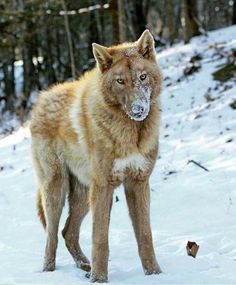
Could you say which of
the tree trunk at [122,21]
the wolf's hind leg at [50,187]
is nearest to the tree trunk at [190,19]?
the tree trunk at [122,21]

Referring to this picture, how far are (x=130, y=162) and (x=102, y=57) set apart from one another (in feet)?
3.46

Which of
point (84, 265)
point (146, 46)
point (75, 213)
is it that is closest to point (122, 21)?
point (75, 213)

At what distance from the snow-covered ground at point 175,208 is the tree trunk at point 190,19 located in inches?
218

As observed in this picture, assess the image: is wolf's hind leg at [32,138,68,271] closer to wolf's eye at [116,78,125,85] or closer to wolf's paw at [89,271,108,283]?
wolf's paw at [89,271,108,283]

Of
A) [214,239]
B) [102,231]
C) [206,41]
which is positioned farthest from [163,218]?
[206,41]

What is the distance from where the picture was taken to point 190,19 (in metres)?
18.6

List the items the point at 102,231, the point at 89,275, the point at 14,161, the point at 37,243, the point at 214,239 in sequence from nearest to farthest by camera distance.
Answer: the point at 102,231 < the point at 89,275 < the point at 214,239 < the point at 37,243 < the point at 14,161

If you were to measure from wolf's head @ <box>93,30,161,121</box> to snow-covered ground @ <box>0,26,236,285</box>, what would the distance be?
5.58 ft

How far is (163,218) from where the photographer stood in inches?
296

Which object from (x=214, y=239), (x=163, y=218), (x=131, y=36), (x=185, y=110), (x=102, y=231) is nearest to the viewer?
(x=102, y=231)

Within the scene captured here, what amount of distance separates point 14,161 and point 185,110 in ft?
13.0

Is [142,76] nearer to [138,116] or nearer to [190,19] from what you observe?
[138,116]

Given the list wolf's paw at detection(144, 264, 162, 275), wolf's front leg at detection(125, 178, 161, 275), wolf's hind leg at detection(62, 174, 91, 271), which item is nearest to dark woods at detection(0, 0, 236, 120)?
wolf's hind leg at detection(62, 174, 91, 271)

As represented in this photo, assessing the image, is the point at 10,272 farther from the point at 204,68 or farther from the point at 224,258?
the point at 204,68
